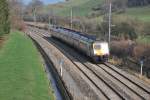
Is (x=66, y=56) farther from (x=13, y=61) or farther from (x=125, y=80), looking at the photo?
(x=125, y=80)

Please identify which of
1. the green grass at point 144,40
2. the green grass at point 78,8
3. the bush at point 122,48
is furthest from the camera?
the green grass at point 78,8

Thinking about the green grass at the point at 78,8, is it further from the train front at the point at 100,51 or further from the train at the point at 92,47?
the train front at the point at 100,51

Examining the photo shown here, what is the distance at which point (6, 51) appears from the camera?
178 feet

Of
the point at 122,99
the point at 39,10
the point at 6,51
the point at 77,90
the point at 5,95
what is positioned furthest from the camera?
the point at 39,10

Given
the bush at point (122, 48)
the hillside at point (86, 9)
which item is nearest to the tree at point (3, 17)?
the bush at point (122, 48)

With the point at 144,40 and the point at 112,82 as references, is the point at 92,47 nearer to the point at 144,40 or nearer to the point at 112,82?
the point at 112,82

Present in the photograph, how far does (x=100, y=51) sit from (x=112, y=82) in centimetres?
1244

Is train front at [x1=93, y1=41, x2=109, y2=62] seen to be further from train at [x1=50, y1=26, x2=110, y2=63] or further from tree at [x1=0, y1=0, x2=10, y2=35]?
tree at [x1=0, y1=0, x2=10, y2=35]

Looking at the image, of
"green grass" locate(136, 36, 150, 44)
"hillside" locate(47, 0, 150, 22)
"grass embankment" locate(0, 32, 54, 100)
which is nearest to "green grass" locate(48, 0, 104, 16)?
"hillside" locate(47, 0, 150, 22)

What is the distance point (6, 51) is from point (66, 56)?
7.60 metres

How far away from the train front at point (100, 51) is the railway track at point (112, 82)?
86 cm

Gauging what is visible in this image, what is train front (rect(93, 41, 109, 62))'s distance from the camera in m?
46.8

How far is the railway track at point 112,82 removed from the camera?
30359 millimetres

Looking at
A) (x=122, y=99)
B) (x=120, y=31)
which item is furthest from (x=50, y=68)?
(x=120, y=31)
